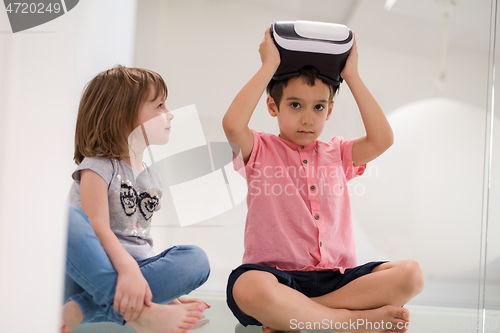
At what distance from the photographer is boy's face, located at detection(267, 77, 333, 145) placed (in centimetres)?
91

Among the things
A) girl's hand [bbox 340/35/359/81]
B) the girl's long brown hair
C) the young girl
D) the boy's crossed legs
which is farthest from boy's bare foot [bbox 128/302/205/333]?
girl's hand [bbox 340/35/359/81]

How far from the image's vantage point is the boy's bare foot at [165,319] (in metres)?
0.71

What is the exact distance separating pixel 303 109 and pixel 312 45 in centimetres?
15

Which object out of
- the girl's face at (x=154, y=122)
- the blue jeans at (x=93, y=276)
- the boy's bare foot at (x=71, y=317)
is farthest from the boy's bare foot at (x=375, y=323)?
the girl's face at (x=154, y=122)

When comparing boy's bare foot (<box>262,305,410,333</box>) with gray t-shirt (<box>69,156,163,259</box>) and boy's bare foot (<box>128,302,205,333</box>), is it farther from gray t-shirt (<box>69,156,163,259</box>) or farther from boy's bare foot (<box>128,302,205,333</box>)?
gray t-shirt (<box>69,156,163,259</box>)

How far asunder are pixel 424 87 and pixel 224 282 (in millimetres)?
693

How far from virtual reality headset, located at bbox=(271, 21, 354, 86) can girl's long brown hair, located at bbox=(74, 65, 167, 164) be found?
1.08ft

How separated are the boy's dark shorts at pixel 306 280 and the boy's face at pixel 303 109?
0.31 metres

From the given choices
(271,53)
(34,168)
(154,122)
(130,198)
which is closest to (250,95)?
(271,53)

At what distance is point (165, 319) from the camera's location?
2.37 feet

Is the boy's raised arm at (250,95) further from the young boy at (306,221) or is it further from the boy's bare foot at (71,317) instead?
the boy's bare foot at (71,317)

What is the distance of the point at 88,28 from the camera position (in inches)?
29.9

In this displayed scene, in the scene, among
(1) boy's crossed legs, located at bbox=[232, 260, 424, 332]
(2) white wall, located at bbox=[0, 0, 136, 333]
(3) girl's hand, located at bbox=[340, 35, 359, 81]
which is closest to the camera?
(2) white wall, located at bbox=[0, 0, 136, 333]

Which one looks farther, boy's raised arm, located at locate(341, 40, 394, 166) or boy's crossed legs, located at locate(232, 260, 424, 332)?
boy's raised arm, located at locate(341, 40, 394, 166)
